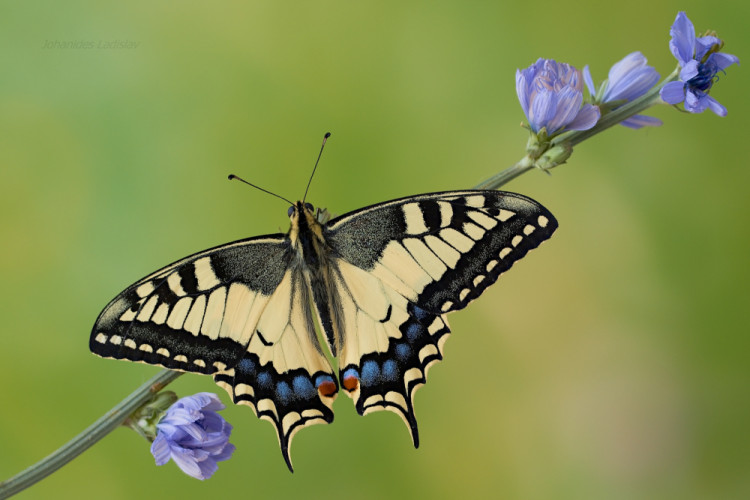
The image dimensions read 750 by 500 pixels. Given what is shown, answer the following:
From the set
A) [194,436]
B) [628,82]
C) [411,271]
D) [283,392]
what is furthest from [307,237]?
[628,82]

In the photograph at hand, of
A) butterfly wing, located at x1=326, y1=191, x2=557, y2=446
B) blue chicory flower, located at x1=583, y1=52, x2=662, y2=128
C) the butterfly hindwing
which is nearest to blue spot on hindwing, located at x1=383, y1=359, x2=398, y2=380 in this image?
butterfly wing, located at x1=326, y1=191, x2=557, y2=446

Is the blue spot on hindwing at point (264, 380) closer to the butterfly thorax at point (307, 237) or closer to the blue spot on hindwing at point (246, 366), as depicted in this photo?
the blue spot on hindwing at point (246, 366)

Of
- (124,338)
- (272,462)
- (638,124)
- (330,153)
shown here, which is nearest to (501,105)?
(330,153)

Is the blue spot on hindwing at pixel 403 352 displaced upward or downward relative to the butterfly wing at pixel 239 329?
downward

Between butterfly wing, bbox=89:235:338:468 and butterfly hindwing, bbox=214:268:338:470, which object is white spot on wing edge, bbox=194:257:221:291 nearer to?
butterfly wing, bbox=89:235:338:468

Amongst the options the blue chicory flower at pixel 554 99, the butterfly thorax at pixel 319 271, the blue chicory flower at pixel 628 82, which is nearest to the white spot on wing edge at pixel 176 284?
the butterfly thorax at pixel 319 271

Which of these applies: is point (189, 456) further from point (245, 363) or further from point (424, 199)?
point (424, 199)
